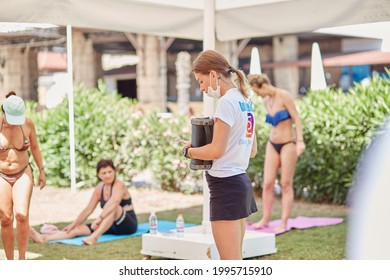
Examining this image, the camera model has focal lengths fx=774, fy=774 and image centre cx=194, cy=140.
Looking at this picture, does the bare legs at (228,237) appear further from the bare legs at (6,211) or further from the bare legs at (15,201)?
the bare legs at (6,211)

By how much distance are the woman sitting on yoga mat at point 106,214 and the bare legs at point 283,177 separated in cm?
150

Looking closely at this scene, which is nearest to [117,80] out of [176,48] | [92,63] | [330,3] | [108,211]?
[176,48]

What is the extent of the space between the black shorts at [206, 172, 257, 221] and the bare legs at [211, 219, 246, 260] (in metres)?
0.04

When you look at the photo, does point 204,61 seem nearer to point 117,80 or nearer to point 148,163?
point 148,163

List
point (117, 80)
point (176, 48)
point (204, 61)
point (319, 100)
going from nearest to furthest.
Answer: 1. point (204, 61)
2. point (319, 100)
3. point (176, 48)
4. point (117, 80)

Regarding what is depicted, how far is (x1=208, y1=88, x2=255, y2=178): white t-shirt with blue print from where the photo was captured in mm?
4438

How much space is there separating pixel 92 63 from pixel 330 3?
16646mm

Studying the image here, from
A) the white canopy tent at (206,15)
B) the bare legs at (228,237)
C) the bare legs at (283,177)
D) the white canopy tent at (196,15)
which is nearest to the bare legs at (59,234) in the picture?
the white canopy tent at (206,15)

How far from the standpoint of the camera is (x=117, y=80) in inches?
1077

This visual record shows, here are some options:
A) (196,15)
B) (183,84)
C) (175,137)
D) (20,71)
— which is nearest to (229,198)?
(196,15)

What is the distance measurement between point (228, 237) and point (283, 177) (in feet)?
12.9

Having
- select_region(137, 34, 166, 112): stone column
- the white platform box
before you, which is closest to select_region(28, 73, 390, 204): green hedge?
the white platform box

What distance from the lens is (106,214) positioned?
26.2 feet

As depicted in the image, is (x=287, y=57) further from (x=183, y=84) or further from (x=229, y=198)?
(x=229, y=198)
